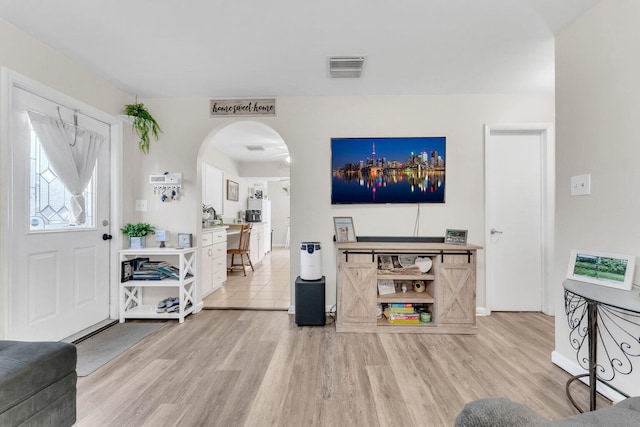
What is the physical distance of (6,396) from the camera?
109 centimetres

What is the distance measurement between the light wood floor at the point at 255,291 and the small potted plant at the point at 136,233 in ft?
3.46

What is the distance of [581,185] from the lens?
1893 millimetres

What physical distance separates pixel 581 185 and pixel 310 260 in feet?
7.31

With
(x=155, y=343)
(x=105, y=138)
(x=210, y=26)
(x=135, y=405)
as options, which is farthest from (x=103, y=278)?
(x=210, y=26)

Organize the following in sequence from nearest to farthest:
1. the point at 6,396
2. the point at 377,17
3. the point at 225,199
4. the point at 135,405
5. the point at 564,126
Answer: the point at 6,396, the point at 135,405, the point at 377,17, the point at 564,126, the point at 225,199

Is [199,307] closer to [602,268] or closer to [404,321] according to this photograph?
[404,321]

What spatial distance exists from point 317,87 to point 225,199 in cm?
375

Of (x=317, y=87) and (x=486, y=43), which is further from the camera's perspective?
(x=317, y=87)

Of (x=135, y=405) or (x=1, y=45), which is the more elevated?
(x=1, y=45)

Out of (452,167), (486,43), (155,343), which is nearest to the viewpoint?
(486,43)

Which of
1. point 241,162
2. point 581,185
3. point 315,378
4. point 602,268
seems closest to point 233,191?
point 241,162

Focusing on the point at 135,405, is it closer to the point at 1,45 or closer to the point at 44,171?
the point at 44,171

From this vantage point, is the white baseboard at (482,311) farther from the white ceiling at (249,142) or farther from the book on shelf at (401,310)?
the white ceiling at (249,142)

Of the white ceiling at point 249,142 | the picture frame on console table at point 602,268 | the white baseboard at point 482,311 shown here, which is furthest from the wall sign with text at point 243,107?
the white baseboard at point 482,311
